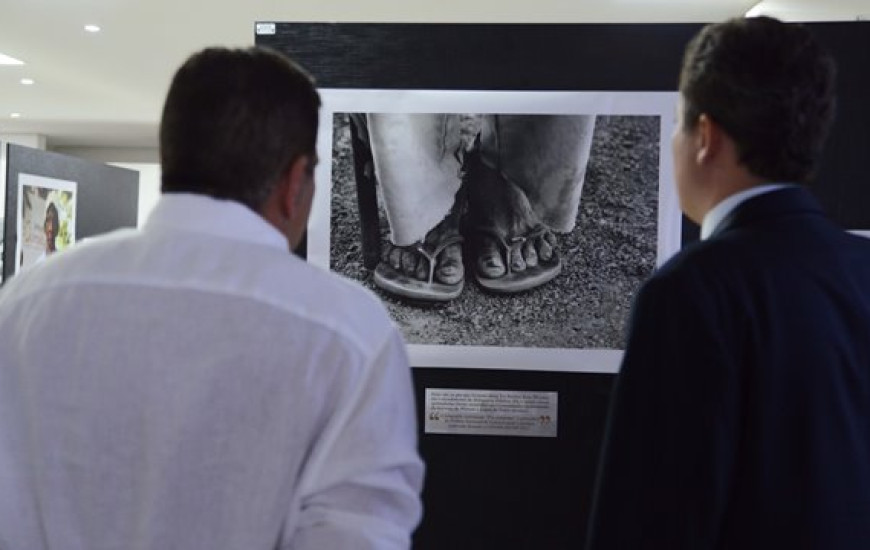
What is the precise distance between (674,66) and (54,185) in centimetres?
432

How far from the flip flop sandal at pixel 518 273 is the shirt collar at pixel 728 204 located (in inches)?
27.8

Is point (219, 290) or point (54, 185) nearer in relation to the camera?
point (219, 290)

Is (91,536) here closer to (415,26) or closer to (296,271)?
(296,271)

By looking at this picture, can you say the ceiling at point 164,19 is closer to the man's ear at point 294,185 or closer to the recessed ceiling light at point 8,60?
the recessed ceiling light at point 8,60

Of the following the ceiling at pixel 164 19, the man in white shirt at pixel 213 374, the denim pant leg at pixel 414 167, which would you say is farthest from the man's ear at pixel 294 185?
the ceiling at pixel 164 19

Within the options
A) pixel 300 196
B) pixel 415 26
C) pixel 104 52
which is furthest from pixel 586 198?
pixel 104 52

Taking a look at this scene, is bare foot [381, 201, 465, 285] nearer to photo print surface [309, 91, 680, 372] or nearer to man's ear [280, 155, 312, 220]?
photo print surface [309, 91, 680, 372]

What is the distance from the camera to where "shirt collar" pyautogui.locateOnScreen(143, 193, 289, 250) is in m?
1.08

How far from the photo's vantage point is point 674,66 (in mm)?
1979

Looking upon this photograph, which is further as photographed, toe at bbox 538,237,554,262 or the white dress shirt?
toe at bbox 538,237,554,262

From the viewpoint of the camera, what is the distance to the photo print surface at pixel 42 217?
509cm

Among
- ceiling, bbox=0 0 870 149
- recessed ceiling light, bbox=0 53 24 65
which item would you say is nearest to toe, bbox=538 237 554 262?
ceiling, bbox=0 0 870 149

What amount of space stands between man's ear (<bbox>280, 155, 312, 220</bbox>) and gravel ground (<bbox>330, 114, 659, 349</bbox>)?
902 mm

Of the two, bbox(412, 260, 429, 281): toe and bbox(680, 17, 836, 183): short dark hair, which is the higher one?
bbox(680, 17, 836, 183): short dark hair
